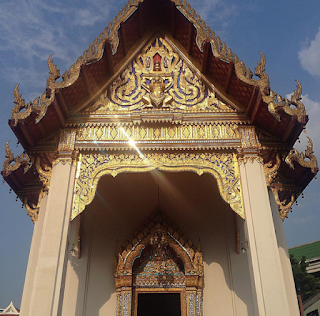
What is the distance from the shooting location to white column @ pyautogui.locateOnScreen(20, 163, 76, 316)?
4.17 metres

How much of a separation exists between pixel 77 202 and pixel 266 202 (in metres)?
2.58

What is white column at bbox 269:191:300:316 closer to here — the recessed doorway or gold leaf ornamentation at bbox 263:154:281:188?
gold leaf ornamentation at bbox 263:154:281:188

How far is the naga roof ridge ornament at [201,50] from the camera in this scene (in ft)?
16.0

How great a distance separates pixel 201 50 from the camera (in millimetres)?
5598

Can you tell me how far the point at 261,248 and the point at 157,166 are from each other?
5.91 feet

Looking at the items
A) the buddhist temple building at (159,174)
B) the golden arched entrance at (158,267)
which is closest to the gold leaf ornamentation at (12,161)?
the buddhist temple building at (159,174)

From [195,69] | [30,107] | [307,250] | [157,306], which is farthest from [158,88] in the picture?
[307,250]

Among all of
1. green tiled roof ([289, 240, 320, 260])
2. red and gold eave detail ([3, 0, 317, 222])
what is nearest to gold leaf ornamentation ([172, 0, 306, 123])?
red and gold eave detail ([3, 0, 317, 222])

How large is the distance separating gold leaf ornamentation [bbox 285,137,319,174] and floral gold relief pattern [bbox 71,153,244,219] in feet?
4.07

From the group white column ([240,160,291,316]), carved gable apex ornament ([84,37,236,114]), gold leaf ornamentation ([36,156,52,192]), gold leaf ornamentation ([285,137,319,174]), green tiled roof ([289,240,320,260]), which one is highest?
green tiled roof ([289,240,320,260])

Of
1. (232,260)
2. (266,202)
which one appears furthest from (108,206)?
(266,202)

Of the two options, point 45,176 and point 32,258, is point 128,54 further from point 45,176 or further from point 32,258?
point 32,258

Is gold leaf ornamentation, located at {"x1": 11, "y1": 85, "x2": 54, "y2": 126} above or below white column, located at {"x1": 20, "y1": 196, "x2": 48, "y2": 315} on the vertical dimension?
above

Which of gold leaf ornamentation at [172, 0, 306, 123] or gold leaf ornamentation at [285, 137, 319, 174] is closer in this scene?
gold leaf ornamentation at [172, 0, 306, 123]
